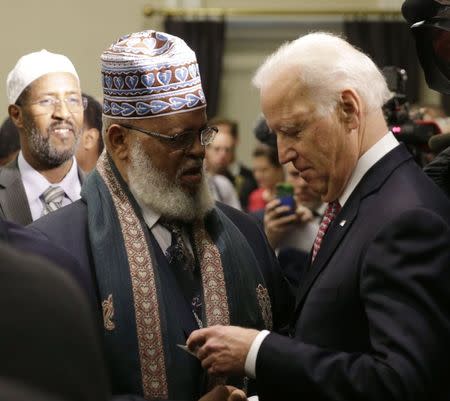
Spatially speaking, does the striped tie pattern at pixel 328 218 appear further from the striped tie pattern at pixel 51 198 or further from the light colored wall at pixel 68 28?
the light colored wall at pixel 68 28

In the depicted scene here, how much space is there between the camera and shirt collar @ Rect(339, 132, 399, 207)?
6.48 feet

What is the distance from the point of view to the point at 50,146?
3232mm

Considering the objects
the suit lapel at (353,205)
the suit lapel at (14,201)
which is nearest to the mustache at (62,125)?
the suit lapel at (14,201)

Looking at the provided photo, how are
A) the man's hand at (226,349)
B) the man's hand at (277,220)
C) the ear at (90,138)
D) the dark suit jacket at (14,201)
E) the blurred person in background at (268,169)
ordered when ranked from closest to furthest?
the man's hand at (226,349), the dark suit jacket at (14,201), the ear at (90,138), the man's hand at (277,220), the blurred person in background at (268,169)

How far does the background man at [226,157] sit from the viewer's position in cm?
673

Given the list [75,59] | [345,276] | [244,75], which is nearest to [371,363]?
[345,276]

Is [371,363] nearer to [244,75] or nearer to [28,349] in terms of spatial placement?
[28,349]

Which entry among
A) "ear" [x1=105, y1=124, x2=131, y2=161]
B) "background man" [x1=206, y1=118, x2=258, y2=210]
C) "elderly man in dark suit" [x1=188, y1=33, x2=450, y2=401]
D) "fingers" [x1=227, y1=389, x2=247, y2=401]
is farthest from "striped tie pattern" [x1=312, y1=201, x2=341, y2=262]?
"background man" [x1=206, y1=118, x2=258, y2=210]

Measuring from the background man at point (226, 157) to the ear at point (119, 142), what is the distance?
3982 millimetres

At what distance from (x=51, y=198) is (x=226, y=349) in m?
1.40

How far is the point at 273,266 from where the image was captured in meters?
2.64

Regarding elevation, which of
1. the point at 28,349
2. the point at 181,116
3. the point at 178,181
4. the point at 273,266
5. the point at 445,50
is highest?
the point at 28,349

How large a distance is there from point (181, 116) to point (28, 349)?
162cm

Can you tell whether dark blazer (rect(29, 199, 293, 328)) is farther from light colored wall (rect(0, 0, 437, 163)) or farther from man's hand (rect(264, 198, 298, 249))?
light colored wall (rect(0, 0, 437, 163))
